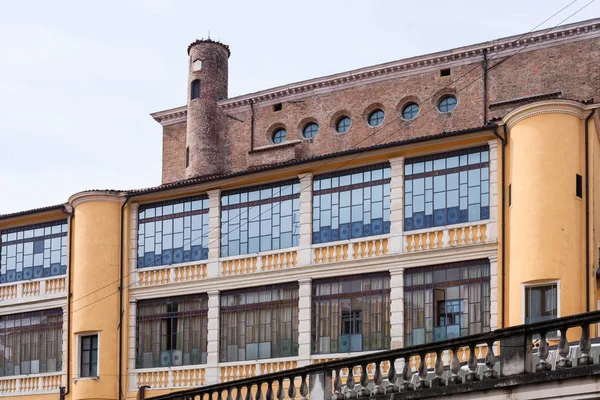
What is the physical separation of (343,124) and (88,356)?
19202mm

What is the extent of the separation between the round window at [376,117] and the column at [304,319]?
1853 cm

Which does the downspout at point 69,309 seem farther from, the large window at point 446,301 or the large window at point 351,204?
the large window at point 446,301

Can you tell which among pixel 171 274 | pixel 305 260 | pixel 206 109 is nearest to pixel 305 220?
pixel 305 260

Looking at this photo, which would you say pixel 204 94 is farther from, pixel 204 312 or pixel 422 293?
pixel 422 293

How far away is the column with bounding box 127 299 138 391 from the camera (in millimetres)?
36906

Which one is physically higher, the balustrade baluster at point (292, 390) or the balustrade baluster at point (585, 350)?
the balustrade baluster at point (585, 350)

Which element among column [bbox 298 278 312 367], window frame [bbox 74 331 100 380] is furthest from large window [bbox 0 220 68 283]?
column [bbox 298 278 312 367]

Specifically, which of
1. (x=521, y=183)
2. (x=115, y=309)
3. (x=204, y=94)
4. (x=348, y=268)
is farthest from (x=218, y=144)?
(x=521, y=183)

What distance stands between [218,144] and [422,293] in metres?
25.4

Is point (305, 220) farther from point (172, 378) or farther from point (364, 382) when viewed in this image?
point (364, 382)

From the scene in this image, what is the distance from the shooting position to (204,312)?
1415 inches

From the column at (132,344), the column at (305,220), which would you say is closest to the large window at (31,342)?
the column at (132,344)

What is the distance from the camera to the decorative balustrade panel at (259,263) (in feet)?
113

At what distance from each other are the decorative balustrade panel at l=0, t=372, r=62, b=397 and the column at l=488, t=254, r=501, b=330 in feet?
50.4
